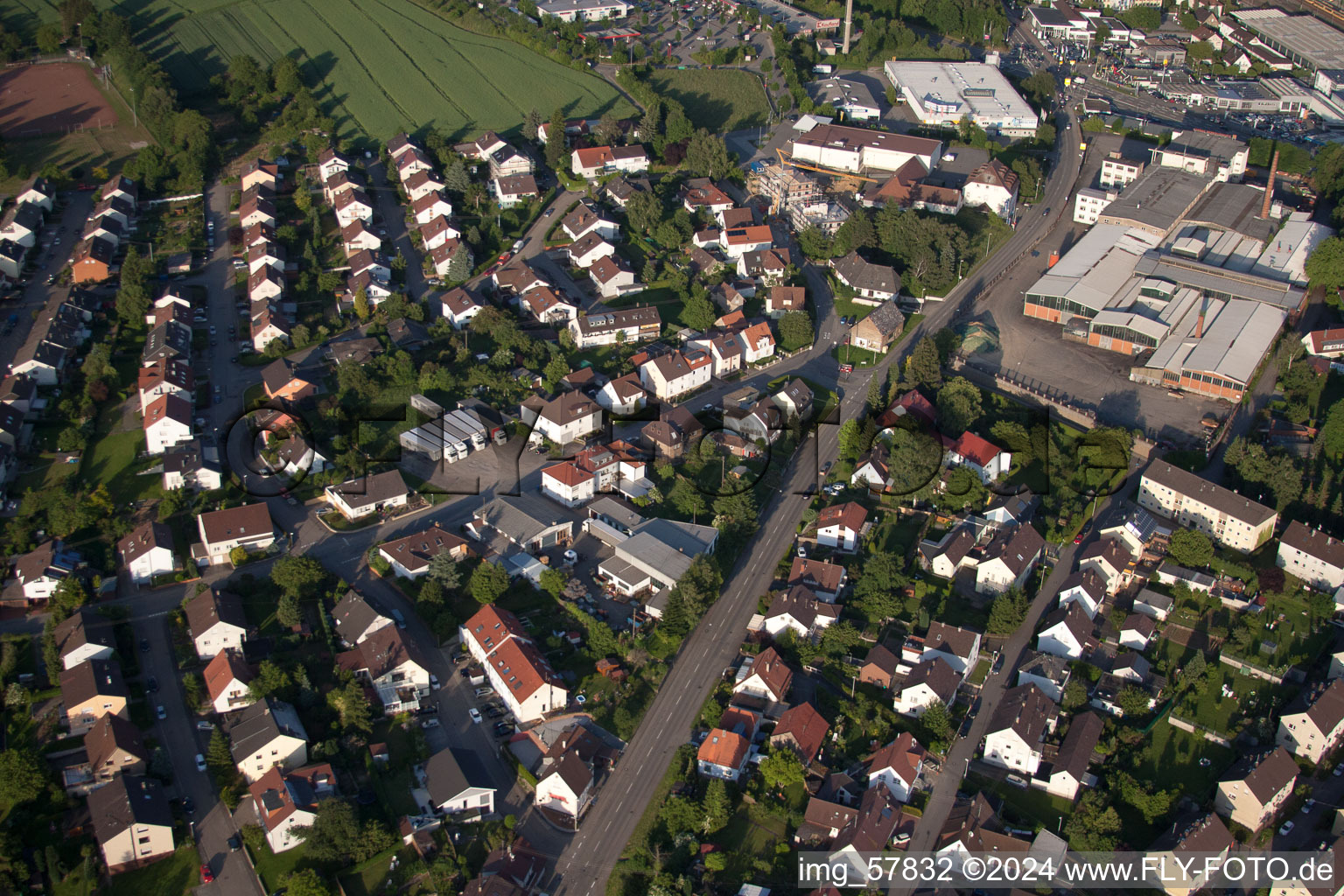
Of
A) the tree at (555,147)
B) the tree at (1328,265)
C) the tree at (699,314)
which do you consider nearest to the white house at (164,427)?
the tree at (699,314)

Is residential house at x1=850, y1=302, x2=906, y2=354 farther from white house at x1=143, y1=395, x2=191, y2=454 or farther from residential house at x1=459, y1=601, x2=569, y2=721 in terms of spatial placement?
white house at x1=143, y1=395, x2=191, y2=454

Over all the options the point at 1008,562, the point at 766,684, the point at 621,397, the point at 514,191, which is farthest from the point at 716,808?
the point at 514,191

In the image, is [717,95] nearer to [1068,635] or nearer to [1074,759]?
[1068,635]

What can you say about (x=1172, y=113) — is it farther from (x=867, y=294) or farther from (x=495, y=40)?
(x=495, y=40)

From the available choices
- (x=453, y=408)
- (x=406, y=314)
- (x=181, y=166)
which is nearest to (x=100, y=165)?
(x=181, y=166)

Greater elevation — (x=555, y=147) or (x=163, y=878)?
(x=555, y=147)
